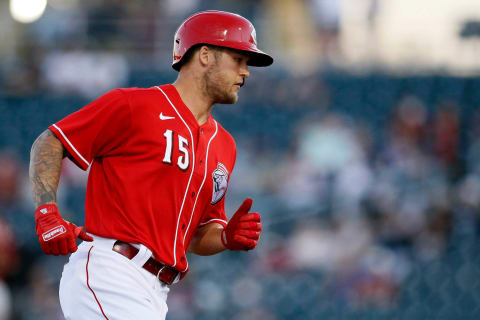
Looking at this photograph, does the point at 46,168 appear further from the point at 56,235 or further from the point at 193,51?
the point at 193,51

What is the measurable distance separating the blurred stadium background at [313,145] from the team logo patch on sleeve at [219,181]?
329 centimetres

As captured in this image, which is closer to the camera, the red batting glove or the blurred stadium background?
the red batting glove

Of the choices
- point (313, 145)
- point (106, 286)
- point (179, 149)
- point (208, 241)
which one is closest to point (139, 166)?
point (179, 149)

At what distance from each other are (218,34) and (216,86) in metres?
0.23

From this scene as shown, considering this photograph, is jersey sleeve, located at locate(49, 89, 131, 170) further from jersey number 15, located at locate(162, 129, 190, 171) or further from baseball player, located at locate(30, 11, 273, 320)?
jersey number 15, located at locate(162, 129, 190, 171)

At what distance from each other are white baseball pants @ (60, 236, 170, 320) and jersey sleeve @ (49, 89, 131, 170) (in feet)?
1.21

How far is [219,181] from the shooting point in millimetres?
3324

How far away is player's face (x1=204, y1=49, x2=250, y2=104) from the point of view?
325 cm

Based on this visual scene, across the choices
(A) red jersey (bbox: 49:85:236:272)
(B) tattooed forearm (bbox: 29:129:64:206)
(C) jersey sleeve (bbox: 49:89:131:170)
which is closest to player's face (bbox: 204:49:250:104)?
(A) red jersey (bbox: 49:85:236:272)

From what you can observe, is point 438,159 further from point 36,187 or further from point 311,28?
point 36,187

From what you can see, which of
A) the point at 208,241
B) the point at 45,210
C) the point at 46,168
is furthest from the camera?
the point at 208,241

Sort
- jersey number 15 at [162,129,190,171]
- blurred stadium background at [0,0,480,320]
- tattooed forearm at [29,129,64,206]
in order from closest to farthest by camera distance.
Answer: tattooed forearm at [29,129,64,206]
jersey number 15 at [162,129,190,171]
blurred stadium background at [0,0,480,320]

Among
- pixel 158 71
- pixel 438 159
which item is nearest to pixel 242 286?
pixel 438 159

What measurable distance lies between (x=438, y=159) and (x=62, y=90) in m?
4.30
